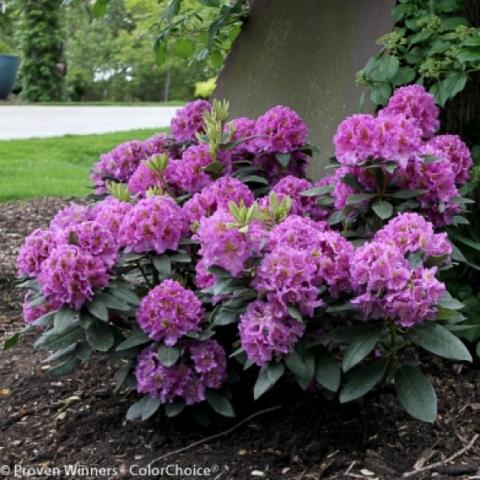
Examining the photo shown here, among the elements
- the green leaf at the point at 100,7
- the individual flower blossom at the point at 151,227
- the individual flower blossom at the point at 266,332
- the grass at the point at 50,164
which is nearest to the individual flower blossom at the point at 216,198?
the individual flower blossom at the point at 151,227

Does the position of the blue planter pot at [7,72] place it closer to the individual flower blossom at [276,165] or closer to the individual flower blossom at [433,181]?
the individual flower blossom at [276,165]

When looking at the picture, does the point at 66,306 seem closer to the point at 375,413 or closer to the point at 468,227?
the point at 375,413

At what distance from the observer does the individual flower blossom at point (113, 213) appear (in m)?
2.28

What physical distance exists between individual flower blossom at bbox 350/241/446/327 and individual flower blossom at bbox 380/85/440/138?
0.69 m

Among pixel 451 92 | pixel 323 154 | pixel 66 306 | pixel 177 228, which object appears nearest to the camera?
pixel 66 306

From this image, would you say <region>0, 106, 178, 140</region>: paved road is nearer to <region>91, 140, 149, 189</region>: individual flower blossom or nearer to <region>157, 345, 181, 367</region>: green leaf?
<region>91, 140, 149, 189</region>: individual flower blossom

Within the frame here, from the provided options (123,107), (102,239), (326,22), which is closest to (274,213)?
(102,239)

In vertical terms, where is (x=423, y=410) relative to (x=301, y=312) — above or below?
below

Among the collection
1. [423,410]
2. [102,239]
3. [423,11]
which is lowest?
[423,410]

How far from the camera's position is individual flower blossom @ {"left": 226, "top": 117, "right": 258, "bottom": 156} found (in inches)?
108

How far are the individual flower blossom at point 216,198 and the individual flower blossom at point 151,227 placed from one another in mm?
110

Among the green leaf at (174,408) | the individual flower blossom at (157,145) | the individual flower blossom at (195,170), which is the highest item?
the individual flower blossom at (157,145)

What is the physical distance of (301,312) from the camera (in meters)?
1.97

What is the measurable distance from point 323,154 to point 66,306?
1.49 metres
